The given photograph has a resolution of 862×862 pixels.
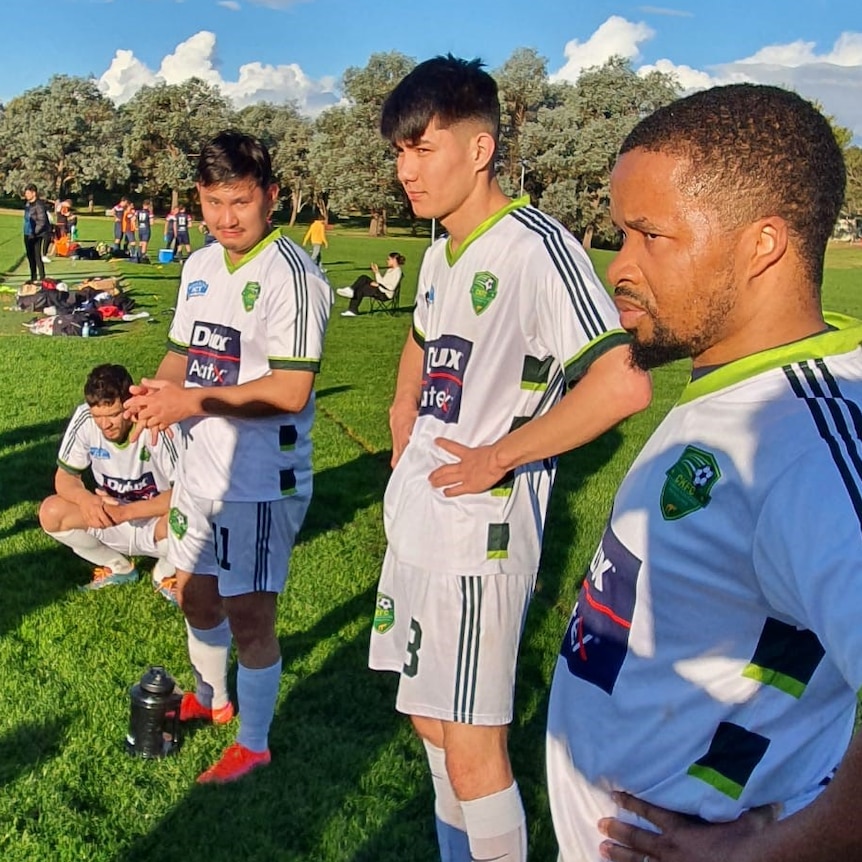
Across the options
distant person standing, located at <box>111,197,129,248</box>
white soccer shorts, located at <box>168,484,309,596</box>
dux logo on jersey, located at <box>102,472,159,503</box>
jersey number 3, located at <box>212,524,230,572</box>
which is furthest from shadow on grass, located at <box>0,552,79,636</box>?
distant person standing, located at <box>111,197,129,248</box>

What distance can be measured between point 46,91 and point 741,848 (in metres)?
79.1

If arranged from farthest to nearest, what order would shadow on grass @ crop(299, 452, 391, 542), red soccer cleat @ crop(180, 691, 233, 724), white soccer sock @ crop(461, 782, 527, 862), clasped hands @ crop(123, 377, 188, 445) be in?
shadow on grass @ crop(299, 452, 391, 542), red soccer cleat @ crop(180, 691, 233, 724), clasped hands @ crop(123, 377, 188, 445), white soccer sock @ crop(461, 782, 527, 862)

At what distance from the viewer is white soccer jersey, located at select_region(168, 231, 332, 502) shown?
340cm

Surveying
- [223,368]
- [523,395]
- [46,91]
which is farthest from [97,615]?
[46,91]

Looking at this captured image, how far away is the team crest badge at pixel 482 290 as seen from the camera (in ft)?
8.36

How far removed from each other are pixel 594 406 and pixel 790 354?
0.94 metres

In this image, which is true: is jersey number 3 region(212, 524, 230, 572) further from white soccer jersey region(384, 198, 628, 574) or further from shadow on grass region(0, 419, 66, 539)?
shadow on grass region(0, 419, 66, 539)

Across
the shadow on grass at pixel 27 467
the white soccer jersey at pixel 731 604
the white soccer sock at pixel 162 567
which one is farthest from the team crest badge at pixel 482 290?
the shadow on grass at pixel 27 467

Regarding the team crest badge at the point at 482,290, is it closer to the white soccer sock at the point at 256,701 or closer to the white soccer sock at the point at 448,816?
the white soccer sock at the point at 448,816

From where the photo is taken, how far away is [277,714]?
428 centimetres

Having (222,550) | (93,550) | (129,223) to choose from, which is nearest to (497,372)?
(222,550)

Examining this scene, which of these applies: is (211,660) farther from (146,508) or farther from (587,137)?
(587,137)

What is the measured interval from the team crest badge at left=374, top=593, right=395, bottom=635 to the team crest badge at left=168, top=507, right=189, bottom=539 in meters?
1.12

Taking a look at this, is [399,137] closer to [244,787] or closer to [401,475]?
[401,475]
